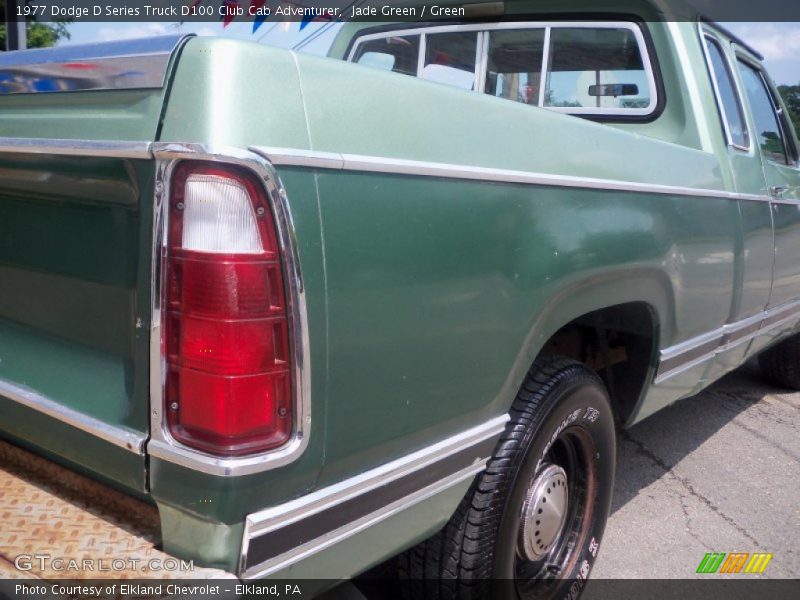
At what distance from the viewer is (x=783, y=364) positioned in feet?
16.8

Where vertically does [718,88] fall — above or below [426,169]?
above

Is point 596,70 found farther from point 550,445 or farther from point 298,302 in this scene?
point 298,302

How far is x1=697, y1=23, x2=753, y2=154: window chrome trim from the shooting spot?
3.14 m

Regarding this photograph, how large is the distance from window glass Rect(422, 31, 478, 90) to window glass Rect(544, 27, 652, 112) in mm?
406

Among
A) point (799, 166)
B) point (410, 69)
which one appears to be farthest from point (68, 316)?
point (799, 166)

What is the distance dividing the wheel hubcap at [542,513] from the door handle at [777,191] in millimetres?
1942

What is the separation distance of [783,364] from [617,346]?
2.97 metres

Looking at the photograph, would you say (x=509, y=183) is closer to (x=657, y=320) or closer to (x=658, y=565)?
(x=657, y=320)

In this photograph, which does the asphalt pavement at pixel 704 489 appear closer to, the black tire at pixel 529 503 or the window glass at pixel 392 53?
the black tire at pixel 529 503

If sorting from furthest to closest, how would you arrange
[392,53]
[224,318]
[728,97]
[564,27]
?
[392,53] < [728,97] < [564,27] < [224,318]

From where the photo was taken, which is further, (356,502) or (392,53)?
(392,53)

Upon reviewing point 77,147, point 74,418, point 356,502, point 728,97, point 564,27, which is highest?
point 564,27

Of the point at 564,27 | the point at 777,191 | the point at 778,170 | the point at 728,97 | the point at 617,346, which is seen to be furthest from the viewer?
the point at 778,170

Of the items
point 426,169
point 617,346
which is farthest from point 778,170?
point 426,169
